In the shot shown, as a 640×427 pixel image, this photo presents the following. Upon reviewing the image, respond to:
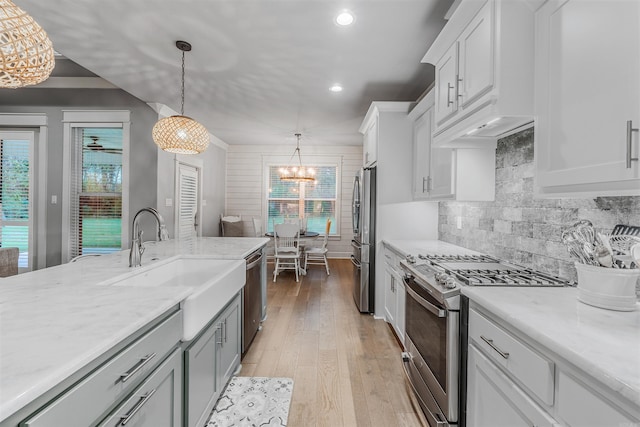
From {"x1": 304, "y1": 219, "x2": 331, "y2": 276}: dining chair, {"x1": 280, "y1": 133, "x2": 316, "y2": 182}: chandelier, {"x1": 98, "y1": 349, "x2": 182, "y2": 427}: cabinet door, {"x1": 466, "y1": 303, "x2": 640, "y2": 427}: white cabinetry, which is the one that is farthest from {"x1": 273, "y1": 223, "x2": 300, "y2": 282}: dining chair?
{"x1": 466, "y1": 303, "x2": 640, "y2": 427}: white cabinetry

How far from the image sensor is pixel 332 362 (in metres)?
2.58

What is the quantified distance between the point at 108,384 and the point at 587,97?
6.04 ft

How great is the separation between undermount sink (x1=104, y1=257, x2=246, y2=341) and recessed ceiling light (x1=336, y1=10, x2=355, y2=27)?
1905mm

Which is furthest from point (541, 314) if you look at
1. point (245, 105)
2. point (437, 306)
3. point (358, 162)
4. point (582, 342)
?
Answer: point (358, 162)

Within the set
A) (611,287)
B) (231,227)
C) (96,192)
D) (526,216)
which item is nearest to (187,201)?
(96,192)

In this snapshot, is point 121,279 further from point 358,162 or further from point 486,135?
point 358,162

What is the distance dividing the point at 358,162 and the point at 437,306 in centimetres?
580

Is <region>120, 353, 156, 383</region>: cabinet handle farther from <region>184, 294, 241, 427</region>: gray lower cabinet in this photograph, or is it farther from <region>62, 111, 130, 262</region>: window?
<region>62, 111, 130, 262</region>: window

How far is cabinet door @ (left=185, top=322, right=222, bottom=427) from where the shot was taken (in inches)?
57.7

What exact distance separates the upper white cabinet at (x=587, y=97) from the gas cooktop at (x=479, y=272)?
1.64 ft

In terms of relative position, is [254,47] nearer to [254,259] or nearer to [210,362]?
[254,259]

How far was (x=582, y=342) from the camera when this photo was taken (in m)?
0.91

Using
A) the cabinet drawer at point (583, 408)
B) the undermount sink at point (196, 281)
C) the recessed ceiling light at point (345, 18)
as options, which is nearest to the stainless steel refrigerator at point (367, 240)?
the recessed ceiling light at point (345, 18)

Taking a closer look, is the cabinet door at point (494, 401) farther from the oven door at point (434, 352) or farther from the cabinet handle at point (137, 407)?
the cabinet handle at point (137, 407)
